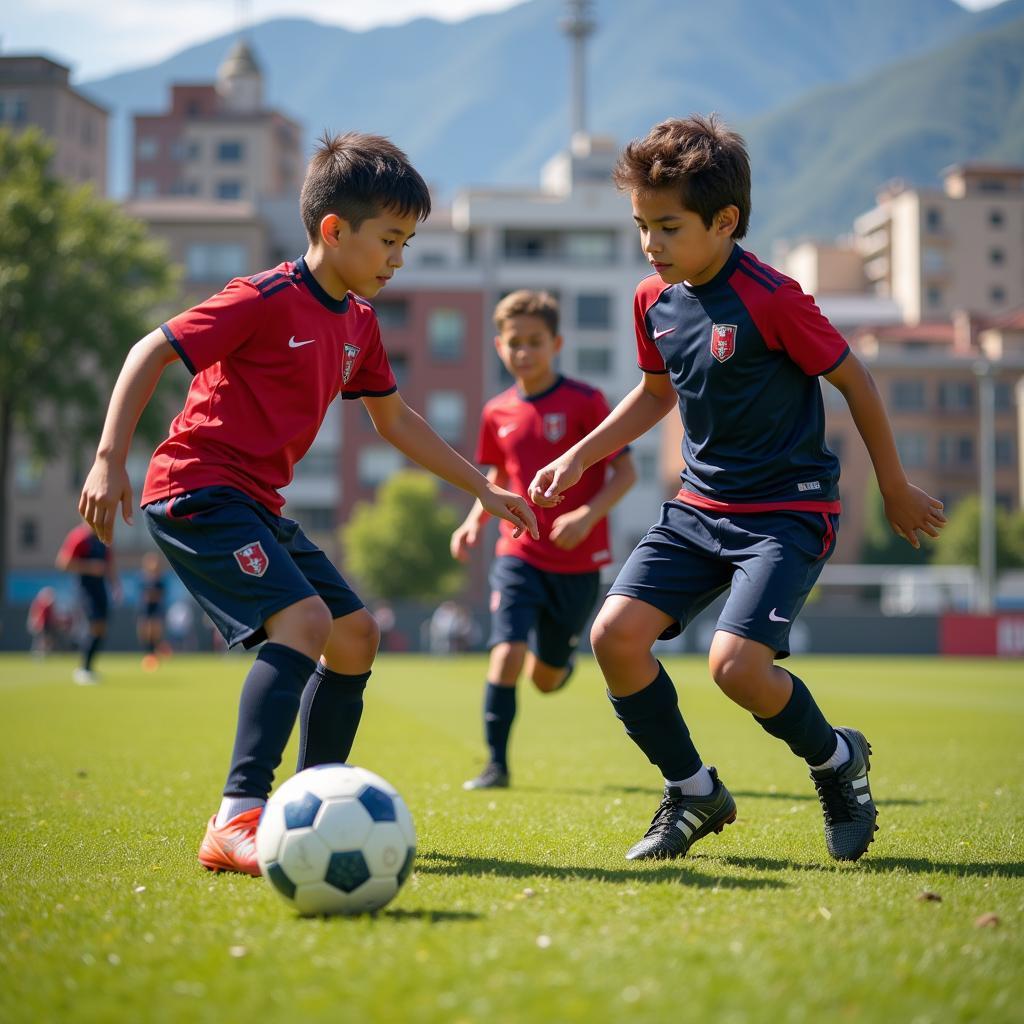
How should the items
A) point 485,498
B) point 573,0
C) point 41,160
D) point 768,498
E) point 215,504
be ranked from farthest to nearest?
point 573,0 → point 41,160 → point 485,498 → point 768,498 → point 215,504

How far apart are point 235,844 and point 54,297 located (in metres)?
43.2

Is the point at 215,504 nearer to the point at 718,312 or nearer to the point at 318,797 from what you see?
the point at 318,797

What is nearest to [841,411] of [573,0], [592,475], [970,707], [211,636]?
[573,0]

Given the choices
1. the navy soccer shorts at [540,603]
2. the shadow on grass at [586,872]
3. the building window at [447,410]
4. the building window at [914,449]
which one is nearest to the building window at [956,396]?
the building window at [914,449]

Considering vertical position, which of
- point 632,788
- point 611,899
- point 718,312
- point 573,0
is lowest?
point 632,788

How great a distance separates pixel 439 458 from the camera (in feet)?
17.5

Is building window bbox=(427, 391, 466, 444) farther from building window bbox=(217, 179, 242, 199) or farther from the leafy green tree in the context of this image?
building window bbox=(217, 179, 242, 199)

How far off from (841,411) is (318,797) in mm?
85717

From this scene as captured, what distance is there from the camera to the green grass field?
275 centimetres

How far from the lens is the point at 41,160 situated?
4491 centimetres

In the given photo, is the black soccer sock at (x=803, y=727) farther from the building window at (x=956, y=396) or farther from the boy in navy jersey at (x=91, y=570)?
the building window at (x=956, y=396)

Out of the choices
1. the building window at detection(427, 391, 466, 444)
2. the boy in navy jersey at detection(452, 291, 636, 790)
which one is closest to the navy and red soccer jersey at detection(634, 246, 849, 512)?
the boy in navy jersey at detection(452, 291, 636, 790)

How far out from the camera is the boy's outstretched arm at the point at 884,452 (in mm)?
4762

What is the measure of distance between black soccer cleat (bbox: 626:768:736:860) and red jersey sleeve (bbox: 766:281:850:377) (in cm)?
157
